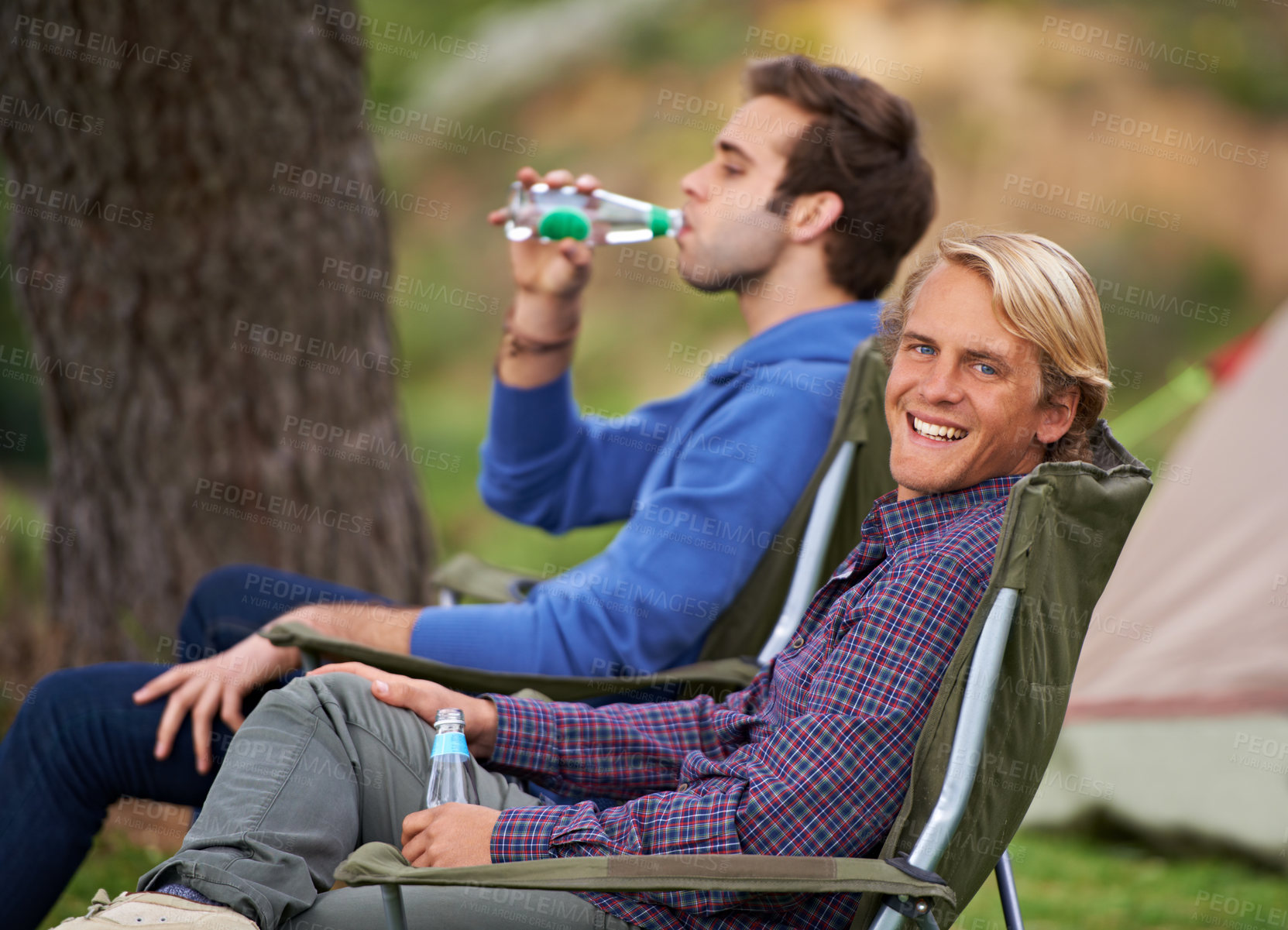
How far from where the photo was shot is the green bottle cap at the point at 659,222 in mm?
2369

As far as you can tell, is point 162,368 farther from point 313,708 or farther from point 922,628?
point 922,628

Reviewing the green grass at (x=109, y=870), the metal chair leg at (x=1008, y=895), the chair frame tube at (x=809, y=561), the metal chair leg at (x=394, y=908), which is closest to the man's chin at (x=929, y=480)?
the chair frame tube at (x=809, y=561)

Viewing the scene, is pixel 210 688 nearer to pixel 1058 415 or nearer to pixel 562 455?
pixel 562 455

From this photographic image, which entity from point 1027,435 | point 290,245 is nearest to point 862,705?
point 1027,435

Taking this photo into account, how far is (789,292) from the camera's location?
2326mm

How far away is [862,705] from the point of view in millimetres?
1382

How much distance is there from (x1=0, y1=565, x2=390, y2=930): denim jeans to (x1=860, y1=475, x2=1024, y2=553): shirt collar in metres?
1.01

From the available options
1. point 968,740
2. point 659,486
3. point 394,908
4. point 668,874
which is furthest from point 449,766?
point 659,486

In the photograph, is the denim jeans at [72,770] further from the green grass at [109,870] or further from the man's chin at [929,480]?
the man's chin at [929,480]

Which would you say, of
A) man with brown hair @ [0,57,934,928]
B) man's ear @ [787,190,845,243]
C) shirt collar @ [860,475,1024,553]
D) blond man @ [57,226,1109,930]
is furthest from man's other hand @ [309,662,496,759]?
man's ear @ [787,190,845,243]

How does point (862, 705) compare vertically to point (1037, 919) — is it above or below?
above

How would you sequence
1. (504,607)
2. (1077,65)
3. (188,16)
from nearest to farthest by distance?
(504,607) < (188,16) < (1077,65)

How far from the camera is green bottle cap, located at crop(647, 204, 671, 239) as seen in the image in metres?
2.37

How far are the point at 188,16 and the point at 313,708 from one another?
222cm
